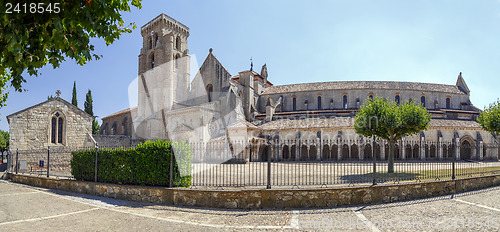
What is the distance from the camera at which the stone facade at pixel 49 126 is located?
22.5 metres

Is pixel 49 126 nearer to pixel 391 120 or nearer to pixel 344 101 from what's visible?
pixel 391 120

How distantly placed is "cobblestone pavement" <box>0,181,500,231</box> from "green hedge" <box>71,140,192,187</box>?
3.14ft

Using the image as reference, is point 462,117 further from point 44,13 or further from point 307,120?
point 44,13

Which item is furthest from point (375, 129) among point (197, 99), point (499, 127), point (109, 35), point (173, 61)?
point (173, 61)

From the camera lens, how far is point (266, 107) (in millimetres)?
36750

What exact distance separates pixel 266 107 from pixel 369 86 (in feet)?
50.1

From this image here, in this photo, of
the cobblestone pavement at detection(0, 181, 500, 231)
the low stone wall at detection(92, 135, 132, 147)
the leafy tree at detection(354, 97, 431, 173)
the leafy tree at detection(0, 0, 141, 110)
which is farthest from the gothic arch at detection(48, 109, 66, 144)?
the leafy tree at detection(354, 97, 431, 173)

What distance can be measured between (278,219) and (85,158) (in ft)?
29.7

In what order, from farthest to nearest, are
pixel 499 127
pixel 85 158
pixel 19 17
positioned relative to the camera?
pixel 499 127 < pixel 85 158 < pixel 19 17

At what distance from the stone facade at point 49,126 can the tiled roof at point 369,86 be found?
82.9 ft

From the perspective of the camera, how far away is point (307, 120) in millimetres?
34312

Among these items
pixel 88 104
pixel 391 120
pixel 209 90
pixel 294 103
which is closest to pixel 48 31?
pixel 391 120

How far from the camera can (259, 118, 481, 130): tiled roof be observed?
31.5 metres

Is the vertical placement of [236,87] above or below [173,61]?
below
